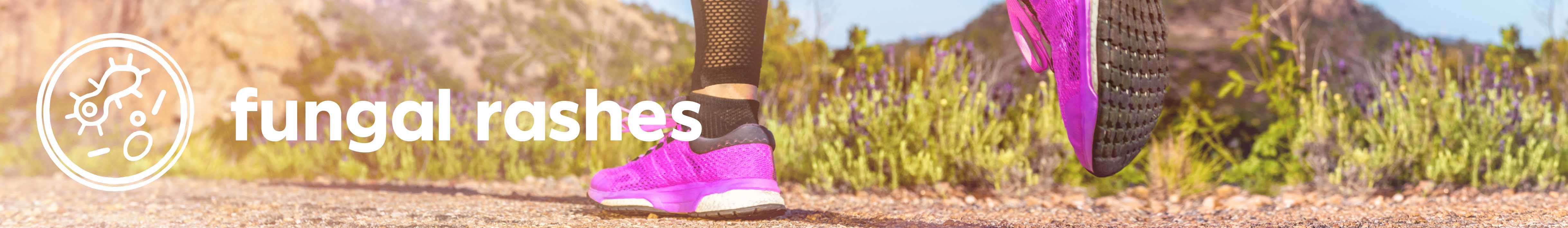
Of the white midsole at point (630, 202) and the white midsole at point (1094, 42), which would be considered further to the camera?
the white midsole at point (630, 202)

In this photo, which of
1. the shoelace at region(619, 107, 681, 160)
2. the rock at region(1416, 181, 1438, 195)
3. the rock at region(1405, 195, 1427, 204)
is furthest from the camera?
the rock at region(1416, 181, 1438, 195)

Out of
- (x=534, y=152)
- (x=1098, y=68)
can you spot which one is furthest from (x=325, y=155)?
(x=1098, y=68)

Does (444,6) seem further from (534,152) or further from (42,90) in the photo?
(534,152)

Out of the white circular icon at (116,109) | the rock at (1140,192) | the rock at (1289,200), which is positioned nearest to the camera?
the rock at (1289,200)

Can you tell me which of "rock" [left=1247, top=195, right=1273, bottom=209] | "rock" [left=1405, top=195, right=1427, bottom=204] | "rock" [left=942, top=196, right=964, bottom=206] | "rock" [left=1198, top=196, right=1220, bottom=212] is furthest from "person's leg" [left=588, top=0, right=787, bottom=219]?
"rock" [left=1405, top=195, right=1427, bottom=204]

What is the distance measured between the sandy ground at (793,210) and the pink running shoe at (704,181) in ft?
0.11

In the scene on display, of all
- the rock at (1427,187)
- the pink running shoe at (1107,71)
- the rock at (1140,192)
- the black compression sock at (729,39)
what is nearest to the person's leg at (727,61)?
the black compression sock at (729,39)

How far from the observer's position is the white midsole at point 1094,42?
4.63 feet

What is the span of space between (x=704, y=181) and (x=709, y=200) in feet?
0.18

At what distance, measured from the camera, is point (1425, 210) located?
230cm

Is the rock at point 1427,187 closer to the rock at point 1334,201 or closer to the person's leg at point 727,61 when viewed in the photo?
the rock at point 1334,201

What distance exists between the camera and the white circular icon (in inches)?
195

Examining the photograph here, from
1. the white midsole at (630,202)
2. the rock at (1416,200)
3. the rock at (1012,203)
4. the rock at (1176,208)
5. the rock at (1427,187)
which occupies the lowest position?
the rock at (1176,208)

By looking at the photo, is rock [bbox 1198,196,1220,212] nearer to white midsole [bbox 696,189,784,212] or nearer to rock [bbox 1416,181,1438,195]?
rock [bbox 1416,181,1438,195]
